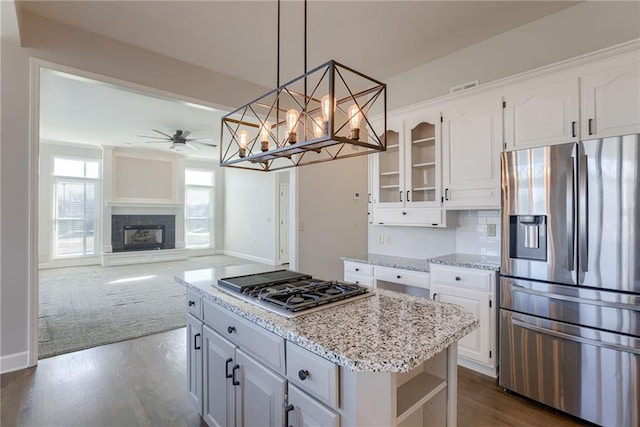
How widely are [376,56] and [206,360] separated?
10.5 ft

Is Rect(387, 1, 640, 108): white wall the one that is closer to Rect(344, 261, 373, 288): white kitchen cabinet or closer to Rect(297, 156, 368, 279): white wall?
Rect(297, 156, 368, 279): white wall

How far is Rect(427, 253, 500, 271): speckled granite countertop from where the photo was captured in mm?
2527

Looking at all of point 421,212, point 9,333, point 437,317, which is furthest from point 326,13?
point 9,333

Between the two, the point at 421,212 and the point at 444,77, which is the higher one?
the point at 444,77

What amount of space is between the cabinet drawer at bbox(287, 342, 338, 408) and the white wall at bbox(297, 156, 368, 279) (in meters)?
3.01

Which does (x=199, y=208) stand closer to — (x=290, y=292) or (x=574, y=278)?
(x=290, y=292)

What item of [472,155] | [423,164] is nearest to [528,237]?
[472,155]

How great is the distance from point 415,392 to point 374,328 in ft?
1.07

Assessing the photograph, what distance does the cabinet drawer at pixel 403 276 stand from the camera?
9.53 feet

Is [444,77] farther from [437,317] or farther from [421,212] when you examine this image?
[437,317]

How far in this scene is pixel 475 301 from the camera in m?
2.57

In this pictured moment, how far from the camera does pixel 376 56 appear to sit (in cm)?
336

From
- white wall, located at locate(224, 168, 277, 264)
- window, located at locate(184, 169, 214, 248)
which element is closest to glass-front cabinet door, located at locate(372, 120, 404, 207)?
white wall, located at locate(224, 168, 277, 264)

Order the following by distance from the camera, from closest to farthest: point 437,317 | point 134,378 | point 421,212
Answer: point 437,317, point 134,378, point 421,212
